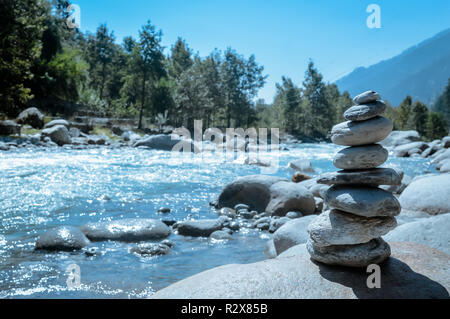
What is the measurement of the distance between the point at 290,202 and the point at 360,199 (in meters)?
5.65

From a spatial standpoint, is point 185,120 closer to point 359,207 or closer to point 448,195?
point 448,195

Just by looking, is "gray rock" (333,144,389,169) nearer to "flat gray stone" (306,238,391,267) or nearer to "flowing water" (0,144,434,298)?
"flat gray stone" (306,238,391,267)

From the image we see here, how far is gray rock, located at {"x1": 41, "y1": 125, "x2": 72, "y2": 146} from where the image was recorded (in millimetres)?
23891

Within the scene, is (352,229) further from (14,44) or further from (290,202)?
(14,44)

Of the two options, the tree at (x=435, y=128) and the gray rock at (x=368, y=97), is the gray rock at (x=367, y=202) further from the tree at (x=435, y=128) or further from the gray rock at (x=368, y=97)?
the tree at (x=435, y=128)

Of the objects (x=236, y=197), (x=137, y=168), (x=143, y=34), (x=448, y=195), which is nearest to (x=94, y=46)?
(x=143, y=34)

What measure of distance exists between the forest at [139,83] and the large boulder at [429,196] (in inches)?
908

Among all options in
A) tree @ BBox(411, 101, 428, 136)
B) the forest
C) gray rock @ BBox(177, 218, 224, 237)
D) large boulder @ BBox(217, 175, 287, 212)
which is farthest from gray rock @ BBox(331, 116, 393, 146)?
tree @ BBox(411, 101, 428, 136)

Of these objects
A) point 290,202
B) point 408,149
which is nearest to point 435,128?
point 408,149

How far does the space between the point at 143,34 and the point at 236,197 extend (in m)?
39.9

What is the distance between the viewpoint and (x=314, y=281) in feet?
10.5

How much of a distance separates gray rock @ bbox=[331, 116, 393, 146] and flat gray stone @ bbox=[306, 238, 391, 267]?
41.0 inches

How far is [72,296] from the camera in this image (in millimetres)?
4309

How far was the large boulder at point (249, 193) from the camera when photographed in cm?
952
